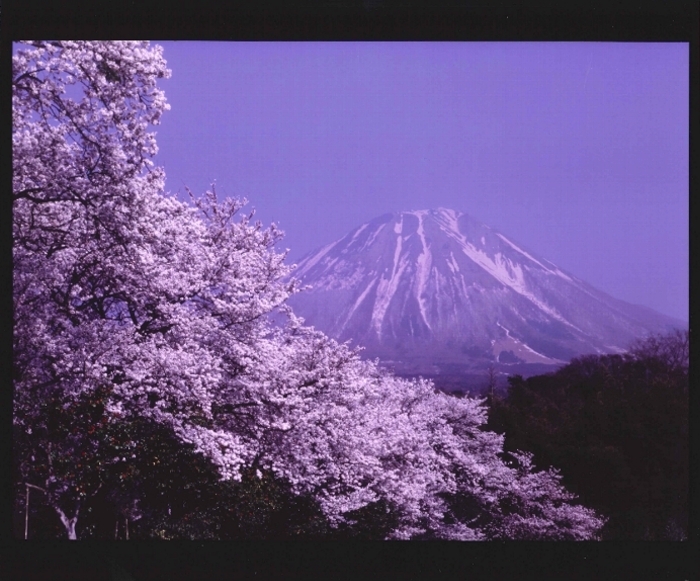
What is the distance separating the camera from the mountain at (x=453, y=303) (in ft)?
17.8

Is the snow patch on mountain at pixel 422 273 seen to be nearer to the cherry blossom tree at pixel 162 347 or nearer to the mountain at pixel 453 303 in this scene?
the mountain at pixel 453 303

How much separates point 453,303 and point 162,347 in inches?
100

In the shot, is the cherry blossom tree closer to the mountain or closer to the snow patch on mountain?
the mountain

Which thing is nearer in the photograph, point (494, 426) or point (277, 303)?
point (277, 303)

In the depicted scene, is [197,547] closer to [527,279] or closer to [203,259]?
[203,259]

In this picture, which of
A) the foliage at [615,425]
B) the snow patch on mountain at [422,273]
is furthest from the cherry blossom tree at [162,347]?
the snow patch on mountain at [422,273]

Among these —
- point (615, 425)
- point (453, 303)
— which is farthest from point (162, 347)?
point (615, 425)

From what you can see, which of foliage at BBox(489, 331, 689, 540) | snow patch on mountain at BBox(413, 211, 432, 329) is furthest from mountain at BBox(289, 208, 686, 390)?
foliage at BBox(489, 331, 689, 540)

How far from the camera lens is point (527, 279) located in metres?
5.77

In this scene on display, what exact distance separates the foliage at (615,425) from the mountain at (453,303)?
0.27m

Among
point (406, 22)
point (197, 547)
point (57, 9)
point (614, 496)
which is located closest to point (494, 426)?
point (614, 496)

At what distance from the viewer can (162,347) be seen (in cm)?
502

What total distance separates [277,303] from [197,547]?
2.00 metres

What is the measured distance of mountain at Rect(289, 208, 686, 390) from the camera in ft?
17.8
